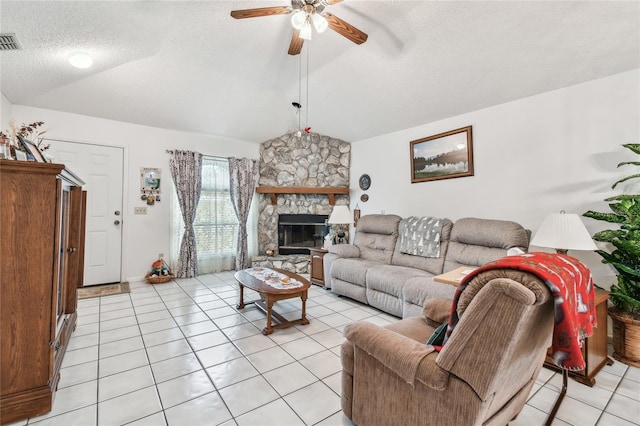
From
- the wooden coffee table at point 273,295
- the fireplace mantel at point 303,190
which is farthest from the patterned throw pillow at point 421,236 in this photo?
the fireplace mantel at point 303,190

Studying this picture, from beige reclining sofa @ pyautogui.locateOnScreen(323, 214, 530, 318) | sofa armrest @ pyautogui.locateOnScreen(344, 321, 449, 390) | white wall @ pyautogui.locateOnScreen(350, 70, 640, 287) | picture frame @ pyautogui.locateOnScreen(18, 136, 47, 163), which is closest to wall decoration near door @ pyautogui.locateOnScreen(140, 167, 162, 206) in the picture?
picture frame @ pyautogui.locateOnScreen(18, 136, 47, 163)

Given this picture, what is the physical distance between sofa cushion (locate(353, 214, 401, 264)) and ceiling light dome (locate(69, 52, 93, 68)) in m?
3.77

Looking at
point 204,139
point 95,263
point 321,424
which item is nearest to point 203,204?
point 204,139

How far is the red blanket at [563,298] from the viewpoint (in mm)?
942

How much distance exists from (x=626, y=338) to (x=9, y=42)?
19.1ft

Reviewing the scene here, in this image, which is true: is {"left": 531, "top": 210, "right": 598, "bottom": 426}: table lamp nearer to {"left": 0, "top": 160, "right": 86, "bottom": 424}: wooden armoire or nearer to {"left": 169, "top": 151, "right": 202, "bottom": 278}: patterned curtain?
{"left": 0, "top": 160, "right": 86, "bottom": 424}: wooden armoire

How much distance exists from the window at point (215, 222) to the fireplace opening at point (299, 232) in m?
0.88

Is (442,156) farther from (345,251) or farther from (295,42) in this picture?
(295,42)

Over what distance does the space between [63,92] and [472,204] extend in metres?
5.29

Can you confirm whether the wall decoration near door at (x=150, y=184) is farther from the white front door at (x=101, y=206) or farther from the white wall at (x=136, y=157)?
the white front door at (x=101, y=206)

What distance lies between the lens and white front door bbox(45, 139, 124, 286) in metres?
4.02

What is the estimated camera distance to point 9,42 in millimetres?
2514

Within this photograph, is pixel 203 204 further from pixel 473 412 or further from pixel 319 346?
pixel 473 412

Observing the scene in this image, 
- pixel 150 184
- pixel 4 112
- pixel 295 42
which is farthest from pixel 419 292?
pixel 4 112
